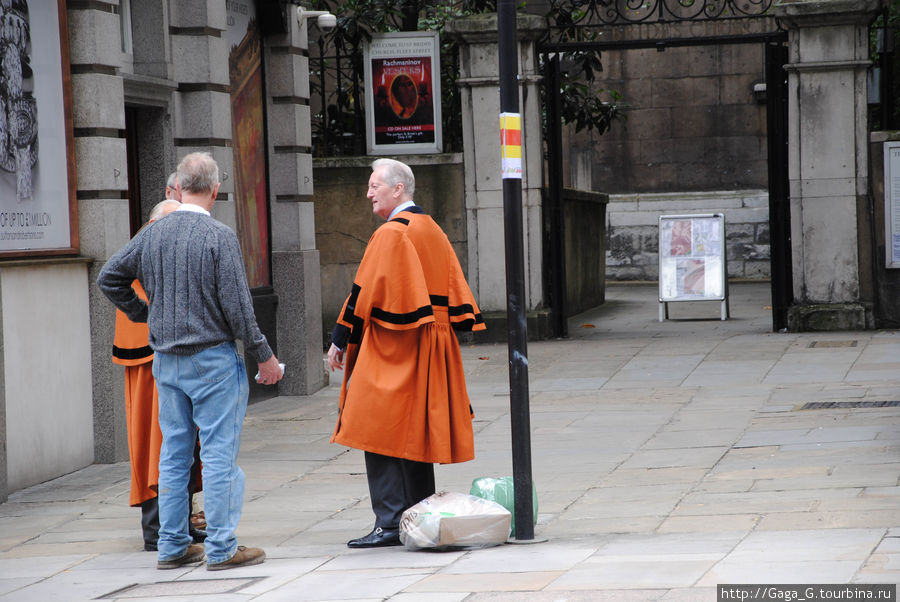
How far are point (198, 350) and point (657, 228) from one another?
19903mm

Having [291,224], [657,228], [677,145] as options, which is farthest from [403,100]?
[677,145]

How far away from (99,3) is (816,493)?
566 cm

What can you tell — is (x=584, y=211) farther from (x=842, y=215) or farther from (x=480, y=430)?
(x=480, y=430)

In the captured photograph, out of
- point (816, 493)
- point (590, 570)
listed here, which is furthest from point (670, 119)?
point (590, 570)

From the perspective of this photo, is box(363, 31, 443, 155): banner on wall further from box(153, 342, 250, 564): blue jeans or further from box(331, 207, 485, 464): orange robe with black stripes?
box(153, 342, 250, 564): blue jeans

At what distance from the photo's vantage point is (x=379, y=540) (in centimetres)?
616

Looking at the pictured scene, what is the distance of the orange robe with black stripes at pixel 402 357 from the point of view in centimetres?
612

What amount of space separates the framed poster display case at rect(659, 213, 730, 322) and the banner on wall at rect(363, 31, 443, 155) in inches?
155

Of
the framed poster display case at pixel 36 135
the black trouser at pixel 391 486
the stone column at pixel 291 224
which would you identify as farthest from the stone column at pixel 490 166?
the black trouser at pixel 391 486

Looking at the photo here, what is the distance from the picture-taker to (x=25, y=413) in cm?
820

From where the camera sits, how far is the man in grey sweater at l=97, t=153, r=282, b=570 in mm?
5691

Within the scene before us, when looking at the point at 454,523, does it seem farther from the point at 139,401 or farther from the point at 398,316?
the point at 139,401

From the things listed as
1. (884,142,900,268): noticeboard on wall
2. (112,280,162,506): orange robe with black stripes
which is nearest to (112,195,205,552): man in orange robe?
(112,280,162,506): orange robe with black stripes

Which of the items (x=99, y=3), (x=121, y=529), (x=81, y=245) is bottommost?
(x=121, y=529)
